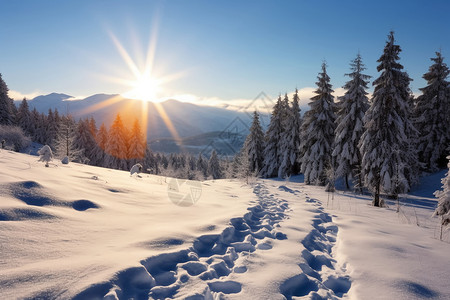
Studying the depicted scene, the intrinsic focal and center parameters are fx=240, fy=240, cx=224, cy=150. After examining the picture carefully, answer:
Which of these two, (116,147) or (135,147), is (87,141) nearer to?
(116,147)

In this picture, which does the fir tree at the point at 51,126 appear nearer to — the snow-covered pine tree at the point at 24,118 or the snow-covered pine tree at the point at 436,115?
the snow-covered pine tree at the point at 24,118

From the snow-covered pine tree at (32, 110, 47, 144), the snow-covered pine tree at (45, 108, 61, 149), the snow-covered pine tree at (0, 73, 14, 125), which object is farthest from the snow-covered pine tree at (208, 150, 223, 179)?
the snow-covered pine tree at (0, 73, 14, 125)

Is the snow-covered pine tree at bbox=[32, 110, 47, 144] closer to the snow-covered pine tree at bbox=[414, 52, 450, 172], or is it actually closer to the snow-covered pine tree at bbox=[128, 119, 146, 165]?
the snow-covered pine tree at bbox=[128, 119, 146, 165]

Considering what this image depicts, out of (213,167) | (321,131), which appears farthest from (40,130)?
(321,131)

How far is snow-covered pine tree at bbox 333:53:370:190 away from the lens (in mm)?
21891

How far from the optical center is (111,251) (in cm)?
327

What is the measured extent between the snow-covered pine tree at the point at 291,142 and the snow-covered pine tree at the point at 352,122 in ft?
31.7

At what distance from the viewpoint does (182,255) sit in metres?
3.60

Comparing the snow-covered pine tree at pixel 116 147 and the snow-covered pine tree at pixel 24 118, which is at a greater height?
the snow-covered pine tree at pixel 24 118

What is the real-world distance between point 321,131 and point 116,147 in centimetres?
3270

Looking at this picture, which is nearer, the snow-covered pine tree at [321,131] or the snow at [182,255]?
the snow at [182,255]

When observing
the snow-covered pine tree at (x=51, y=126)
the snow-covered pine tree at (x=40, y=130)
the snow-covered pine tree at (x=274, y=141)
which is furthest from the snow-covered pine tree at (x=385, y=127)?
the snow-covered pine tree at (x=40, y=130)

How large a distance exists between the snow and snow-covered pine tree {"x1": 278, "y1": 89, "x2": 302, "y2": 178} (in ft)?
90.8

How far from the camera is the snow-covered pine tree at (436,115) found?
25672 mm
